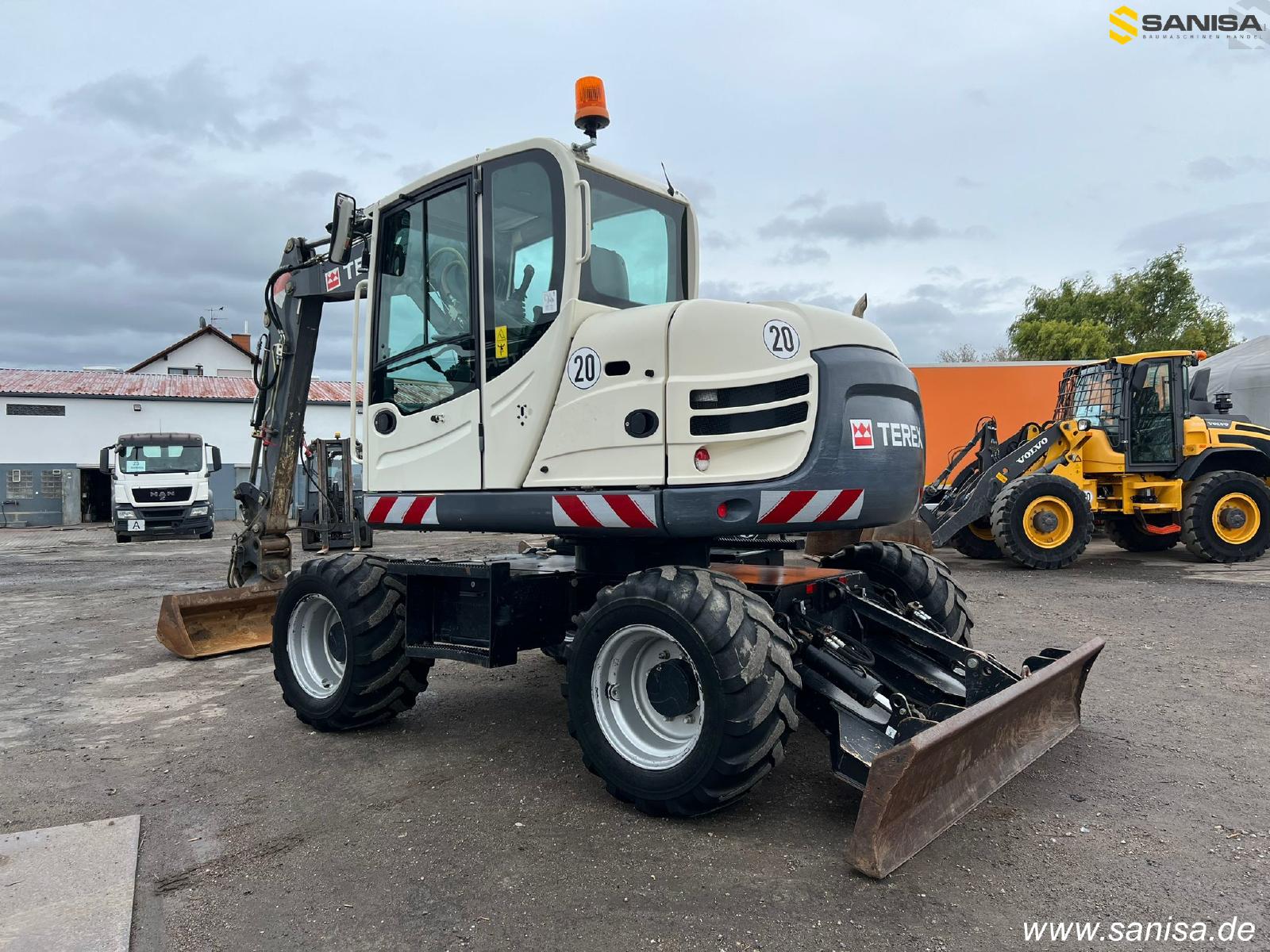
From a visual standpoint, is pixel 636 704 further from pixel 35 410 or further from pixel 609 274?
pixel 35 410

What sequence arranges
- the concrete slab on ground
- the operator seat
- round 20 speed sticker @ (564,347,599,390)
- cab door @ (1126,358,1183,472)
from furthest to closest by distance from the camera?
1. cab door @ (1126,358,1183,472)
2. the operator seat
3. round 20 speed sticker @ (564,347,599,390)
4. the concrete slab on ground

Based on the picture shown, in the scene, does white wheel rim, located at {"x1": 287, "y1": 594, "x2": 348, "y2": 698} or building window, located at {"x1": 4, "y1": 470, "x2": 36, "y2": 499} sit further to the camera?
building window, located at {"x1": 4, "y1": 470, "x2": 36, "y2": 499}

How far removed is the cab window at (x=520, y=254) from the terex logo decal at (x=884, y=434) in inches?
60.7

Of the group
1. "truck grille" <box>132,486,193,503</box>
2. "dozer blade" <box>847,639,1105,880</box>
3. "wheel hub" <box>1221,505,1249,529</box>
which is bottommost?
"dozer blade" <box>847,639,1105,880</box>

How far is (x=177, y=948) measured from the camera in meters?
2.98

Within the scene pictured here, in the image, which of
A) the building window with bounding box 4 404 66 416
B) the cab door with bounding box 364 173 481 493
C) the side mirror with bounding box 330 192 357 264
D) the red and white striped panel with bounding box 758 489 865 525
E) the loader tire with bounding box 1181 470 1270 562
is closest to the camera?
the red and white striped panel with bounding box 758 489 865 525

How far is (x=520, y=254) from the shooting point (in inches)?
185

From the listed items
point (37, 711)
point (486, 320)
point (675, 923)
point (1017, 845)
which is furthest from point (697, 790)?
point (37, 711)

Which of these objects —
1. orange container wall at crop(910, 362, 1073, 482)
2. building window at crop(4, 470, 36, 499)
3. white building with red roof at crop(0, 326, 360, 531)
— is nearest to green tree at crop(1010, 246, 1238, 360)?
orange container wall at crop(910, 362, 1073, 482)

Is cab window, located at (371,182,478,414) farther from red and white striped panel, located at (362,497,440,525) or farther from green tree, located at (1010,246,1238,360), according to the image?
green tree, located at (1010,246,1238,360)

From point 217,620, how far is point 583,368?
16.2ft

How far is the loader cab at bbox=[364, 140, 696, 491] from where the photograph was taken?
4477mm

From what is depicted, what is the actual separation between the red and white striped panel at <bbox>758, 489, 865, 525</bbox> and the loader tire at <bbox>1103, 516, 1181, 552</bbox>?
37.3 ft

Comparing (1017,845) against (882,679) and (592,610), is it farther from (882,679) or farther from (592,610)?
(592,610)
